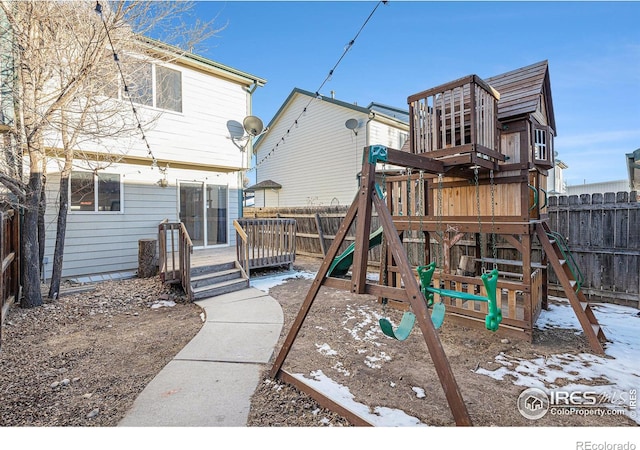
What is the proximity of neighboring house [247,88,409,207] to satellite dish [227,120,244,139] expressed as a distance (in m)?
1.85

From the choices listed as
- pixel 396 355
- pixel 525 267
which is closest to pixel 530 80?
pixel 525 267

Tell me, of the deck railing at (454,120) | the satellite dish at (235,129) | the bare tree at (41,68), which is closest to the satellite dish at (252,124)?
the satellite dish at (235,129)

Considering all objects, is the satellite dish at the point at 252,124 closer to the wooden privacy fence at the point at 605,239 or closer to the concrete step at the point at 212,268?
the concrete step at the point at 212,268

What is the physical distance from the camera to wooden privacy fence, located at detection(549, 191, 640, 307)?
15.6ft

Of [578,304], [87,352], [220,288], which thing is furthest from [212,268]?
[578,304]

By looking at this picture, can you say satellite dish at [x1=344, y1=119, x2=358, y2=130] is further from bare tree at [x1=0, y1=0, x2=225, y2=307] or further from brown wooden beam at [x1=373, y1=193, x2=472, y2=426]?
brown wooden beam at [x1=373, y1=193, x2=472, y2=426]

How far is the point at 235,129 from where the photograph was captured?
873 cm

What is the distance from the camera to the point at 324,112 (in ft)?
43.4

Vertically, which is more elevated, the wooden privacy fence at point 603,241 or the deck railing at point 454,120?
the deck railing at point 454,120

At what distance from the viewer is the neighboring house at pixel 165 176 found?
6.42m

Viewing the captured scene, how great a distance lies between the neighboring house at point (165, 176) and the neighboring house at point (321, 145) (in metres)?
2.44

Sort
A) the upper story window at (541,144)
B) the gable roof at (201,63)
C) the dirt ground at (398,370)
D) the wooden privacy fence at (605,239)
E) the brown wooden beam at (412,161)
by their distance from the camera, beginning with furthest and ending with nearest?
the gable roof at (201,63) < the wooden privacy fence at (605,239) < the upper story window at (541,144) < the brown wooden beam at (412,161) < the dirt ground at (398,370)

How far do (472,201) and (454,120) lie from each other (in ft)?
4.57

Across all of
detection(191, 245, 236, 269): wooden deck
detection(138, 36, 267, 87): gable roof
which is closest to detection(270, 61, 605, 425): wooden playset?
detection(191, 245, 236, 269): wooden deck
